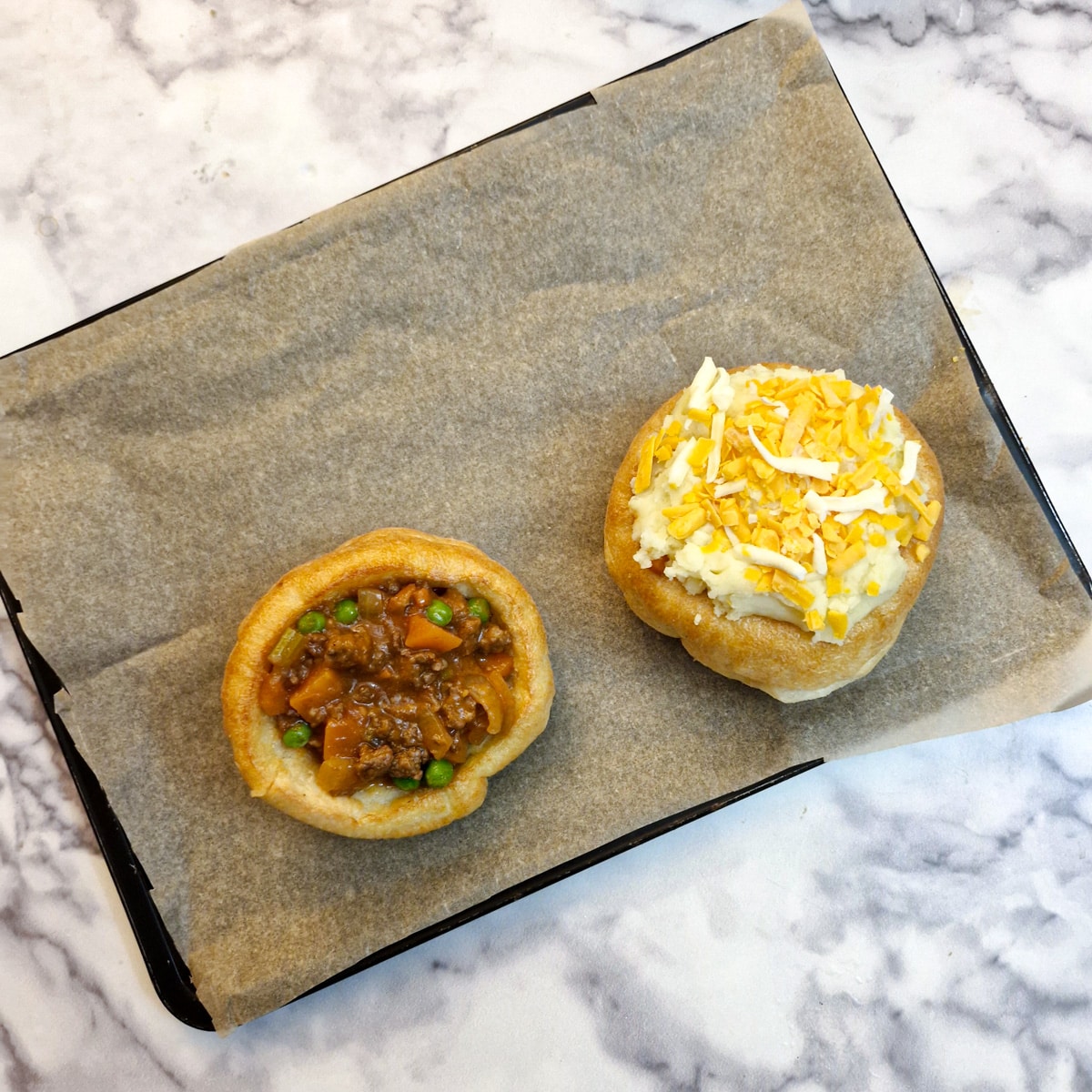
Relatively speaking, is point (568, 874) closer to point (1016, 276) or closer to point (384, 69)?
point (1016, 276)

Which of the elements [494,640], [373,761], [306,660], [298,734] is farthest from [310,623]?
[494,640]

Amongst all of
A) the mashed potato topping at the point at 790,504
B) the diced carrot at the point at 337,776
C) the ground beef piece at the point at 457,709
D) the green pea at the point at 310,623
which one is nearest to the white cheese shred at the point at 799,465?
the mashed potato topping at the point at 790,504

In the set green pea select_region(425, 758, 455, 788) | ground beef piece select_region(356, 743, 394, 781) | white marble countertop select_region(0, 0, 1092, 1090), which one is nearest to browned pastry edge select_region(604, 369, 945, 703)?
white marble countertop select_region(0, 0, 1092, 1090)

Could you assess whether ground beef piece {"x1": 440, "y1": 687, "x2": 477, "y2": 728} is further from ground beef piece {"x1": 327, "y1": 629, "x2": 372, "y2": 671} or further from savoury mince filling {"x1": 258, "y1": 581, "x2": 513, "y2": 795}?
ground beef piece {"x1": 327, "y1": 629, "x2": 372, "y2": 671}

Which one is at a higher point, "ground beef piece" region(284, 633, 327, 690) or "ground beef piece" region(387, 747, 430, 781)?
"ground beef piece" region(284, 633, 327, 690)

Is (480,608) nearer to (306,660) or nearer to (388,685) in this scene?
(388,685)

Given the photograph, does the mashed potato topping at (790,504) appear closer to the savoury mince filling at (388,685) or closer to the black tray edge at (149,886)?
the savoury mince filling at (388,685)
